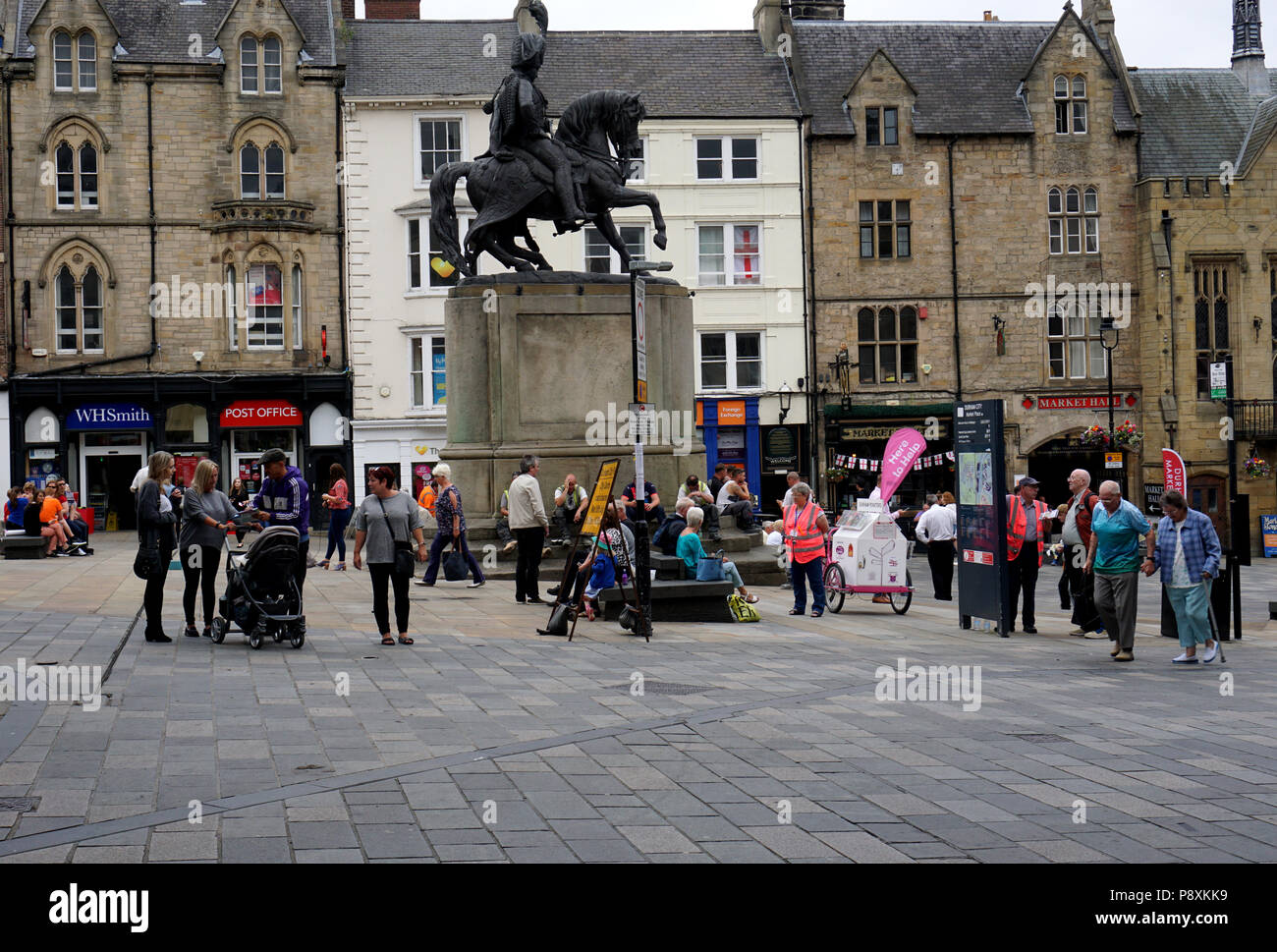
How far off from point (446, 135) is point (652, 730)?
37495mm

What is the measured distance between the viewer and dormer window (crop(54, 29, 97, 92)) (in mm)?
43219

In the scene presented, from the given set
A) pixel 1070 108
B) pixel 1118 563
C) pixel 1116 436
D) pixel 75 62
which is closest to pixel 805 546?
pixel 1118 563

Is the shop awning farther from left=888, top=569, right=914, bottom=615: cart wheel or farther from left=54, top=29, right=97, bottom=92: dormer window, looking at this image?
left=888, top=569, right=914, bottom=615: cart wheel

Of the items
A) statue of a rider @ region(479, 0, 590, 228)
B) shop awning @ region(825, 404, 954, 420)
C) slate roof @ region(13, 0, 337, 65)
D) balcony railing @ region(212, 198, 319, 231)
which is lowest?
shop awning @ region(825, 404, 954, 420)

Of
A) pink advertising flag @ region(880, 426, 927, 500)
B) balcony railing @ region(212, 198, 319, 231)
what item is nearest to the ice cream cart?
pink advertising flag @ region(880, 426, 927, 500)

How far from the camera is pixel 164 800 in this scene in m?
7.62

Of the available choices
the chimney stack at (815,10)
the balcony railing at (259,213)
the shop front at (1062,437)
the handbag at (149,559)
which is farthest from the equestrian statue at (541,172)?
the chimney stack at (815,10)

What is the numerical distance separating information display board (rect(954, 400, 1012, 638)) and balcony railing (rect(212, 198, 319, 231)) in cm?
3026

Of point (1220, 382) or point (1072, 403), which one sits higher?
point (1072, 403)

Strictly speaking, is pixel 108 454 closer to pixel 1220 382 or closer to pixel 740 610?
pixel 740 610

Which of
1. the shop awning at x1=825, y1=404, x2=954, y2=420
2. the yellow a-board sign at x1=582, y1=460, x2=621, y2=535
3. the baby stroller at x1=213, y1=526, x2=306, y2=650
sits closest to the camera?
the baby stroller at x1=213, y1=526, x2=306, y2=650

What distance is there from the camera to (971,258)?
152 ft

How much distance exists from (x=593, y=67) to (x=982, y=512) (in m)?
32.7

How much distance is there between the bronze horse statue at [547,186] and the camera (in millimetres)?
22672
